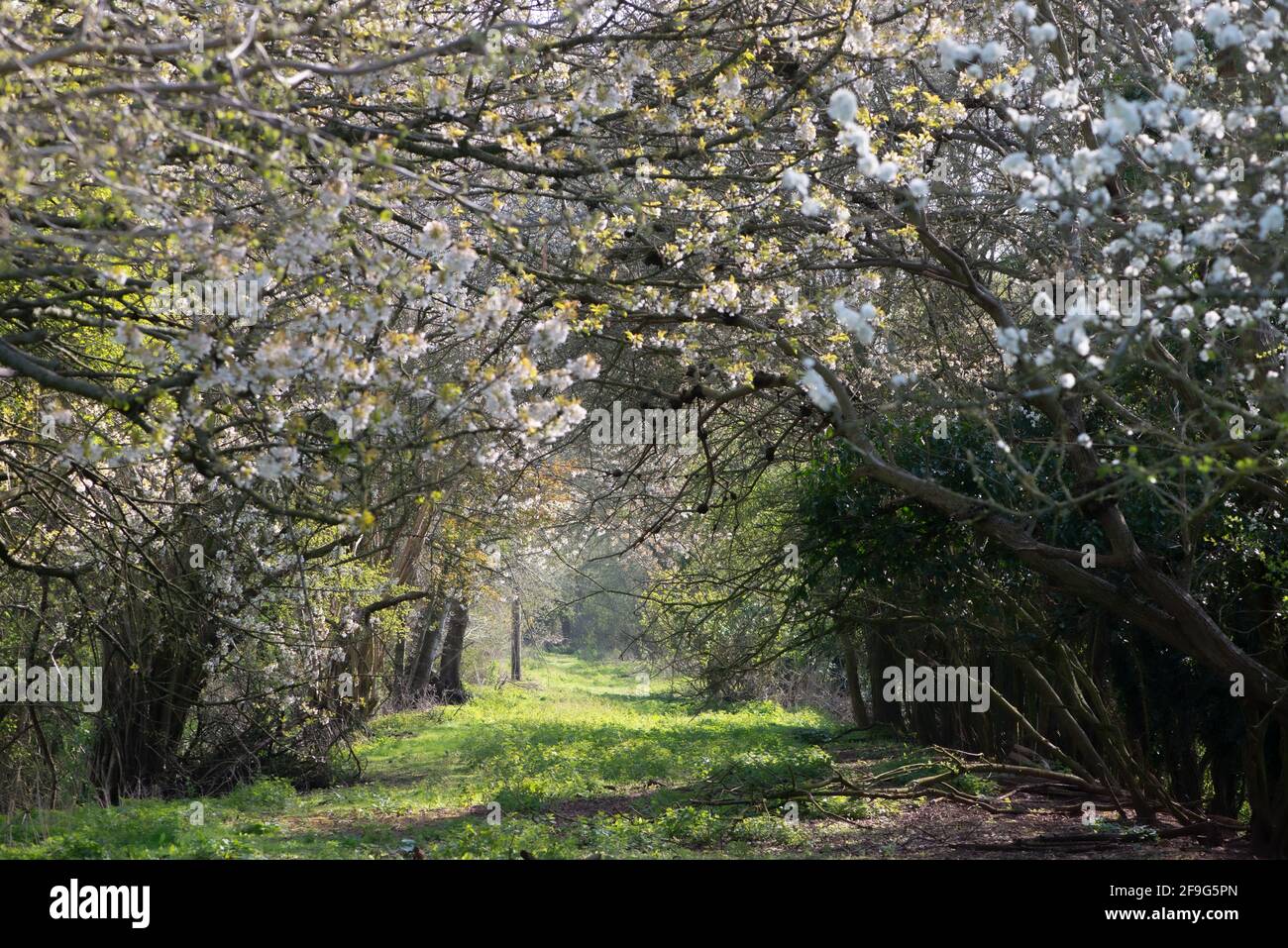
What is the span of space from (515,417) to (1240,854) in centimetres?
625

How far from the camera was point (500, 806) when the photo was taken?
10836 millimetres

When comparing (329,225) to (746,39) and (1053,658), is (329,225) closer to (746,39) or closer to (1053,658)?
(746,39)

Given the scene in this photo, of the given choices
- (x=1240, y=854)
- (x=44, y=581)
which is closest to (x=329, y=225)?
(x=44, y=581)

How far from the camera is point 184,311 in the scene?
17.7 ft
